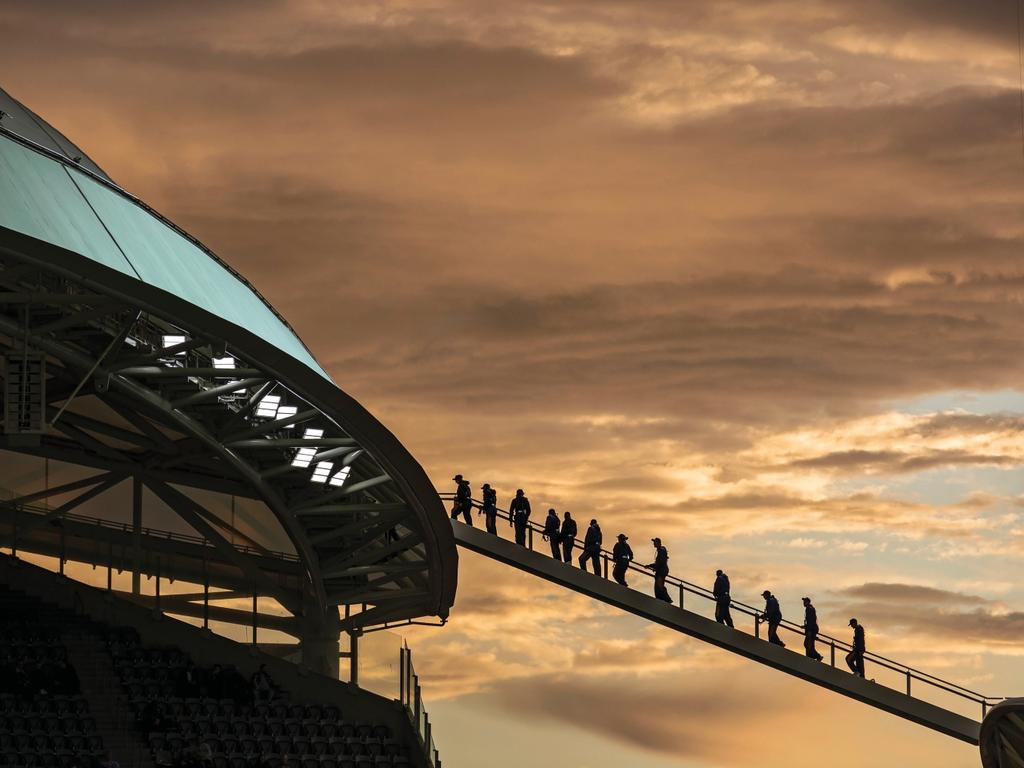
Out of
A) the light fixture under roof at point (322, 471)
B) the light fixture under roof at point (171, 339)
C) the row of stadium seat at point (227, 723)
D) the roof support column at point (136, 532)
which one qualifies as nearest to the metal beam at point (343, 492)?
the light fixture under roof at point (322, 471)

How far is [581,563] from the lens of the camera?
152 ft

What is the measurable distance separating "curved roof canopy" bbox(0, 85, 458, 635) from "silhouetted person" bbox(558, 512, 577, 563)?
2962mm

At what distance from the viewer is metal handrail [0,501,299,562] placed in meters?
47.2

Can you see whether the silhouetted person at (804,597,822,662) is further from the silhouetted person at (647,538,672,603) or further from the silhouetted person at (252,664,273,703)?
the silhouetted person at (252,664,273,703)

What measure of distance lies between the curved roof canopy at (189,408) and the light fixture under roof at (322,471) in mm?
46

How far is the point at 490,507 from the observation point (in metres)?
46.9

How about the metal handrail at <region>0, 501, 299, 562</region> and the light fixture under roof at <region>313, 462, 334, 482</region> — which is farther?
the metal handrail at <region>0, 501, 299, 562</region>

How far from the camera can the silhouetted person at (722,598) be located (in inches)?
1770

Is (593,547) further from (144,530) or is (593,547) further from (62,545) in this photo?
(62,545)

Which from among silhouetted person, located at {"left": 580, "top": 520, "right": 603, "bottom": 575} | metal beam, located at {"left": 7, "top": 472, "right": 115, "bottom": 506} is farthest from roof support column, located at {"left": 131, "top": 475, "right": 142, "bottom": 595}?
silhouetted person, located at {"left": 580, "top": 520, "right": 603, "bottom": 575}

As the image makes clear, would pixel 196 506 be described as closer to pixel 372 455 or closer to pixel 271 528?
pixel 271 528

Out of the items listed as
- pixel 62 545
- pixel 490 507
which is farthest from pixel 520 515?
pixel 62 545

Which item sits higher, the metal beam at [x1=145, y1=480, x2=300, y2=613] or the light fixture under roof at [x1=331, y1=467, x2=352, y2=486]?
the light fixture under roof at [x1=331, y1=467, x2=352, y2=486]

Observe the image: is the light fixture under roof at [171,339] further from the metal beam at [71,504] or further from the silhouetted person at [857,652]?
the silhouetted person at [857,652]
